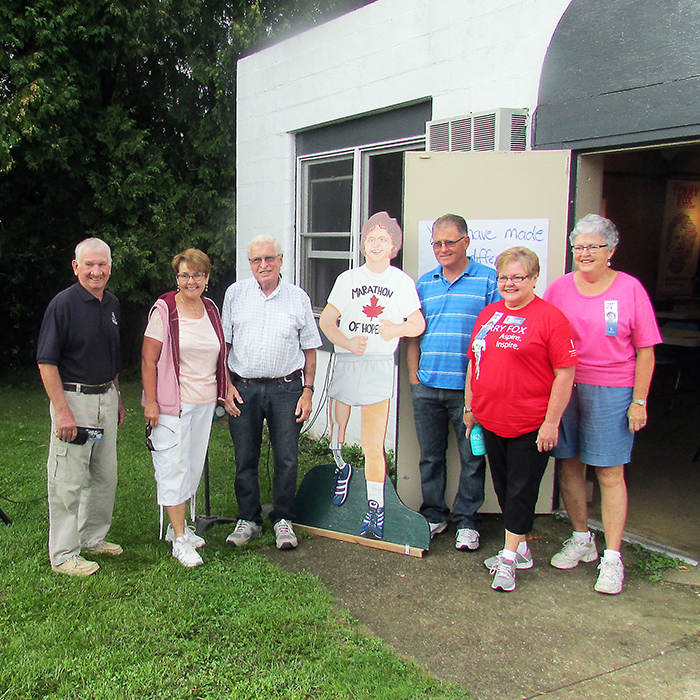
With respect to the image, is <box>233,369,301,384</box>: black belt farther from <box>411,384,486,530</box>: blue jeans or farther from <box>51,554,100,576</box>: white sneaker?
<box>51,554,100,576</box>: white sneaker

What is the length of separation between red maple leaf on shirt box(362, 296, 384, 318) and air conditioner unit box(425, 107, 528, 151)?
1.34m

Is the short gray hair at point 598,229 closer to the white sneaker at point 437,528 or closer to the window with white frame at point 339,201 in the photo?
the white sneaker at point 437,528

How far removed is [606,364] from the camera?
3779mm

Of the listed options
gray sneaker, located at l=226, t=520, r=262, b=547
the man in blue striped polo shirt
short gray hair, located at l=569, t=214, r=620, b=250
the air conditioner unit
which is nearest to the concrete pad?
gray sneaker, located at l=226, t=520, r=262, b=547

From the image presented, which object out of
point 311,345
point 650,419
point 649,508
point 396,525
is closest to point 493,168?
point 311,345

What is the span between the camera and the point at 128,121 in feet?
31.7

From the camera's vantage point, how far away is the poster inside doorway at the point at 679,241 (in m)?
8.43

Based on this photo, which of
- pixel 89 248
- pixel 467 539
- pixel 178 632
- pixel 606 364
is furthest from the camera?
pixel 467 539

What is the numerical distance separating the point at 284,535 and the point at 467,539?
1133 mm

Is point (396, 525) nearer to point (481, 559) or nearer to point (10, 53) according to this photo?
point (481, 559)

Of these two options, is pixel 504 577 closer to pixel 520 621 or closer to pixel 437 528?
pixel 520 621

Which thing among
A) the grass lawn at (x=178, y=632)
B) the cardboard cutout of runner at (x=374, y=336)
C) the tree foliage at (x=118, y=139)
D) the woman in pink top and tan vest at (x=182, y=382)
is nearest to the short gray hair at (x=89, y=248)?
the woman in pink top and tan vest at (x=182, y=382)

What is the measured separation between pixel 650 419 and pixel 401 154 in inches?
161

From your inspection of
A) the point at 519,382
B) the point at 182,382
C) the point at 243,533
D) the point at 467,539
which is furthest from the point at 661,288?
the point at 182,382
